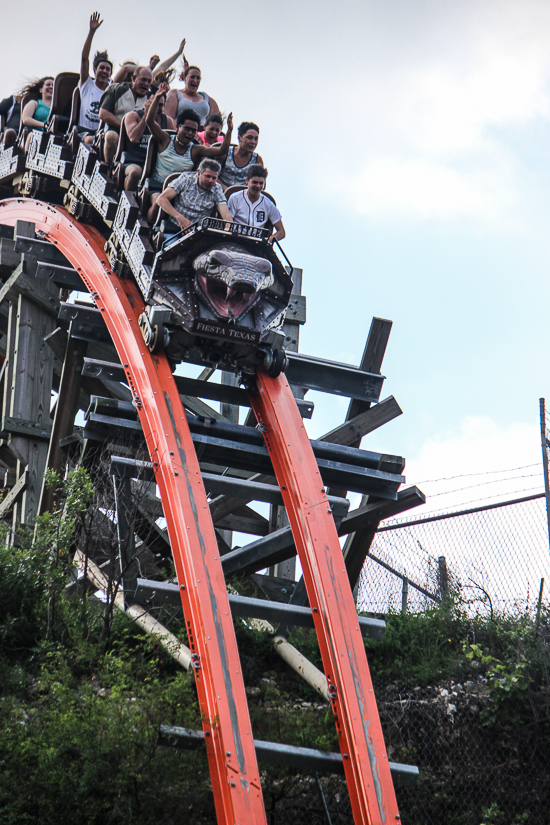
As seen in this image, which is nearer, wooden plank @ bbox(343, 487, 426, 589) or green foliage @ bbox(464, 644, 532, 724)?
green foliage @ bbox(464, 644, 532, 724)

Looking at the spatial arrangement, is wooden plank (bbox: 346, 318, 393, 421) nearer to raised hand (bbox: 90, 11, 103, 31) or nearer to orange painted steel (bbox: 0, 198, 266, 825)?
orange painted steel (bbox: 0, 198, 266, 825)

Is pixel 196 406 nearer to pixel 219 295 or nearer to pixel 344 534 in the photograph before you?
pixel 344 534

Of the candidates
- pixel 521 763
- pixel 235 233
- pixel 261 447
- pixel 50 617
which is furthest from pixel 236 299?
pixel 521 763

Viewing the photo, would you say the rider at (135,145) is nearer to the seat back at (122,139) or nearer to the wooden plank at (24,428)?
the seat back at (122,139)

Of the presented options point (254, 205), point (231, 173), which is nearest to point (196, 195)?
point (254, 205)

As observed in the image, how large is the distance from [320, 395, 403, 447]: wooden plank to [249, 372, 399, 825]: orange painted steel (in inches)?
47.8

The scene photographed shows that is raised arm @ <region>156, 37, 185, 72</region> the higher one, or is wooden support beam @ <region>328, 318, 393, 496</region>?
raised arm @ <region>156, 37, 185, 72</region>

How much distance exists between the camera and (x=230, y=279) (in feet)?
25.3

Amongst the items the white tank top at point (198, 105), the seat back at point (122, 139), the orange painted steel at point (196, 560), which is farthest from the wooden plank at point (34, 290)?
the white tank top at point (198, 105)

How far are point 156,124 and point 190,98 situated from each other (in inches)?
110

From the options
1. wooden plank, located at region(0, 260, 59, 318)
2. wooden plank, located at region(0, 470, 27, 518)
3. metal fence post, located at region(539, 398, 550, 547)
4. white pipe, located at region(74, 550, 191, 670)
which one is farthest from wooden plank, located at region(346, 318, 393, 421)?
wooden plank, located at region(0, 260, 59, 318)

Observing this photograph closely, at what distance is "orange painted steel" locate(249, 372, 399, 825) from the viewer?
6.09 metres

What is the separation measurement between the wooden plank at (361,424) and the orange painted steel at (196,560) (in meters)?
2.04

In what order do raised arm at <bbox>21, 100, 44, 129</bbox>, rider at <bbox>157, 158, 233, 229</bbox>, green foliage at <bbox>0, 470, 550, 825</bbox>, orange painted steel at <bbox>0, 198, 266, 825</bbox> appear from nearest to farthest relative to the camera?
green foliage at <bbox>0, 470, 550, 825</bbox> < orange painted steel at <bbox>0, 198, 266, 825</bbox> < rider at <bbox>157, 158, 233, 229</bbox> < raised arm at <bbox>21, 100, 44, 129</bbox>
